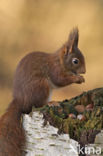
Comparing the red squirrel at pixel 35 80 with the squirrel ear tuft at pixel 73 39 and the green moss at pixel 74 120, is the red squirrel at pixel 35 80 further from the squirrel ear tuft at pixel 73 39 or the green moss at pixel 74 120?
the green moss at pixel 74 120

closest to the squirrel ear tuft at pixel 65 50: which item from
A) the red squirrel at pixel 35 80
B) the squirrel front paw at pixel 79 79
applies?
the red squirrel at pixel 35 80

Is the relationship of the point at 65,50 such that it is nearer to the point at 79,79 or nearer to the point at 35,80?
the point at 79,79

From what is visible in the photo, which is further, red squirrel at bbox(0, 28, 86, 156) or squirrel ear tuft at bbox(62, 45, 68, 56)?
squirrel ear tuft at bbox(62, 45, 68, 56)

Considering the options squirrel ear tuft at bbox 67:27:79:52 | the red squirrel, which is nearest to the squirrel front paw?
the red squirrel

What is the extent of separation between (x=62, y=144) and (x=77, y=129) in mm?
123

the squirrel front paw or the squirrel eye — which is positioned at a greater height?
the squirrel eye

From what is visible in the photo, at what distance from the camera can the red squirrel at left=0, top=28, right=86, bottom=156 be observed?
1.71 m

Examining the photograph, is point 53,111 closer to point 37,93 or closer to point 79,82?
point 37,93

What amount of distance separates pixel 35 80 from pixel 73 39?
438mm

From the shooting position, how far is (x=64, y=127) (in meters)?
1.63

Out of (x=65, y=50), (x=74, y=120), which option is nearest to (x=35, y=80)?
(x=65, y=50)

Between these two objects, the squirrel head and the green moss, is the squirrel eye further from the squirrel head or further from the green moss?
the green moss

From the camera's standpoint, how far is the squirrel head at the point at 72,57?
2.21 metres

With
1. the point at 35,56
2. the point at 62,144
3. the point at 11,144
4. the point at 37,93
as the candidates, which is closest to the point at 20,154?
the point at 11,144
